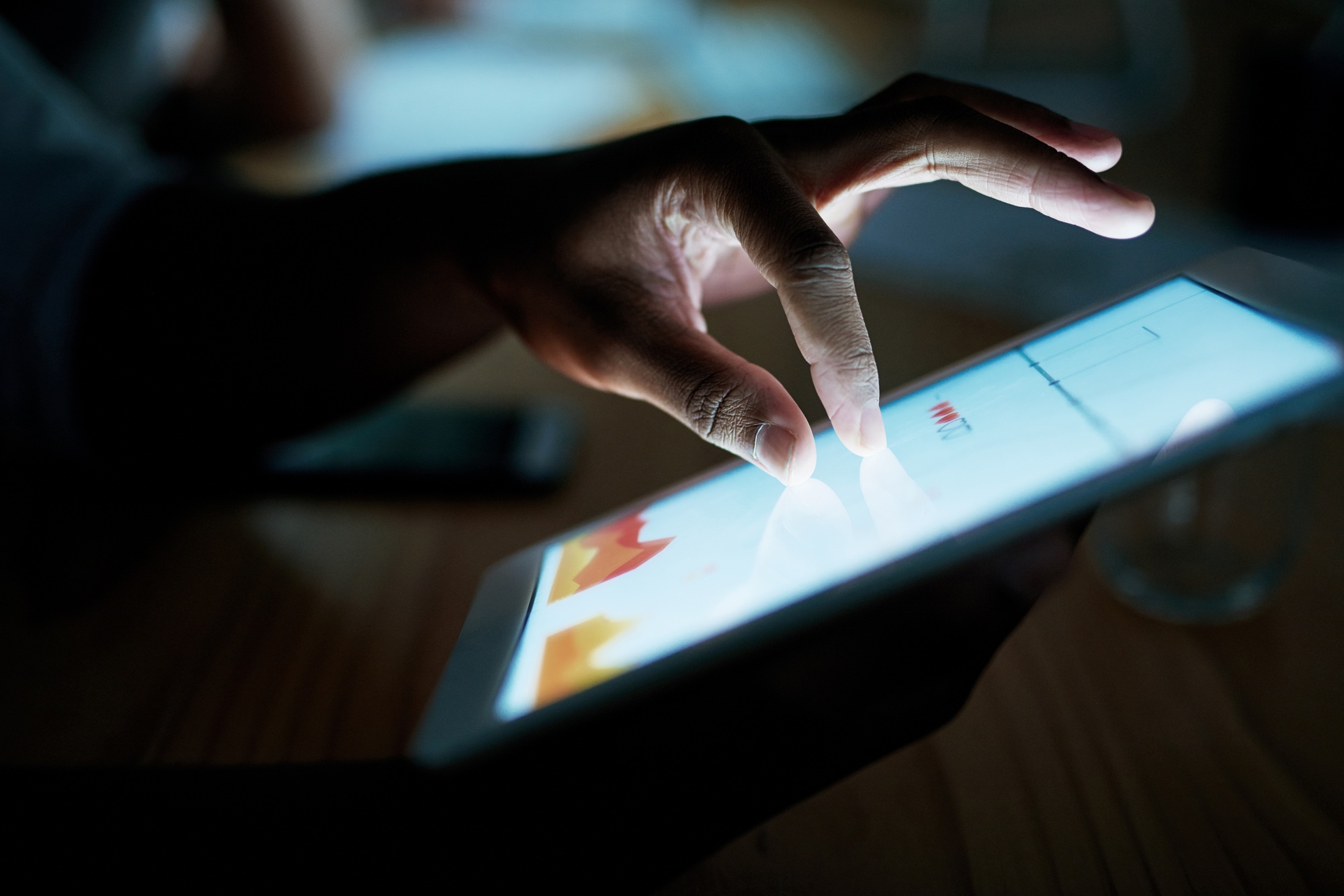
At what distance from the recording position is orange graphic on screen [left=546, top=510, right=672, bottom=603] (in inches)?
13.5

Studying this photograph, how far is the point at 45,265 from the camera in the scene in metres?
0.48

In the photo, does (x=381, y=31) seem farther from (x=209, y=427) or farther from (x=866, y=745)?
(x=866, y=745)

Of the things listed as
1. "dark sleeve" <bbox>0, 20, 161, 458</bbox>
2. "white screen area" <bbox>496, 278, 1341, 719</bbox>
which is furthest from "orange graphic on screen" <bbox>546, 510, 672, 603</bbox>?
"dark sleeve" <bbox>0, 20, 161, 458</bbox>

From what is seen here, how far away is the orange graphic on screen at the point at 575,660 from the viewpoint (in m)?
0.26

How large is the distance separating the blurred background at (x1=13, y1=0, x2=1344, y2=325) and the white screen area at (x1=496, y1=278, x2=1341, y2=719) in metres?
0.32

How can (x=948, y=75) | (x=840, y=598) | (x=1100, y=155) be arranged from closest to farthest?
(x=840, y=598), (x=1100, y=155), (x=948, y=75)

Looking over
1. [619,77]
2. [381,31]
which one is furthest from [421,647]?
[381,31]

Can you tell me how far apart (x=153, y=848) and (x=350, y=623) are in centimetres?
17

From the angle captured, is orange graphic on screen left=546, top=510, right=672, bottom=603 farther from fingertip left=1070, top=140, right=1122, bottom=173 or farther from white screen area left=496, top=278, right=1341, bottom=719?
fingertip left=1070, top=140, right=1122, bottom=173

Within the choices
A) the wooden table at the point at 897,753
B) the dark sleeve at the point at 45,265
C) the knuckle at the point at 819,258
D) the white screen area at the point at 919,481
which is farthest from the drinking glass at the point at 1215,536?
the dark sleeve at the point at 45,265

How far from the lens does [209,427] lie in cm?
50

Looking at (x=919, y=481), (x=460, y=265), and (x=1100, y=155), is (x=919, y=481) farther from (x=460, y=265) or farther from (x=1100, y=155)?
(x=460, y=265)

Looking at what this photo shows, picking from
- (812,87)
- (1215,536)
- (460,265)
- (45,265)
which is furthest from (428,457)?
(812,87)

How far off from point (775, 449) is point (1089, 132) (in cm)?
21
